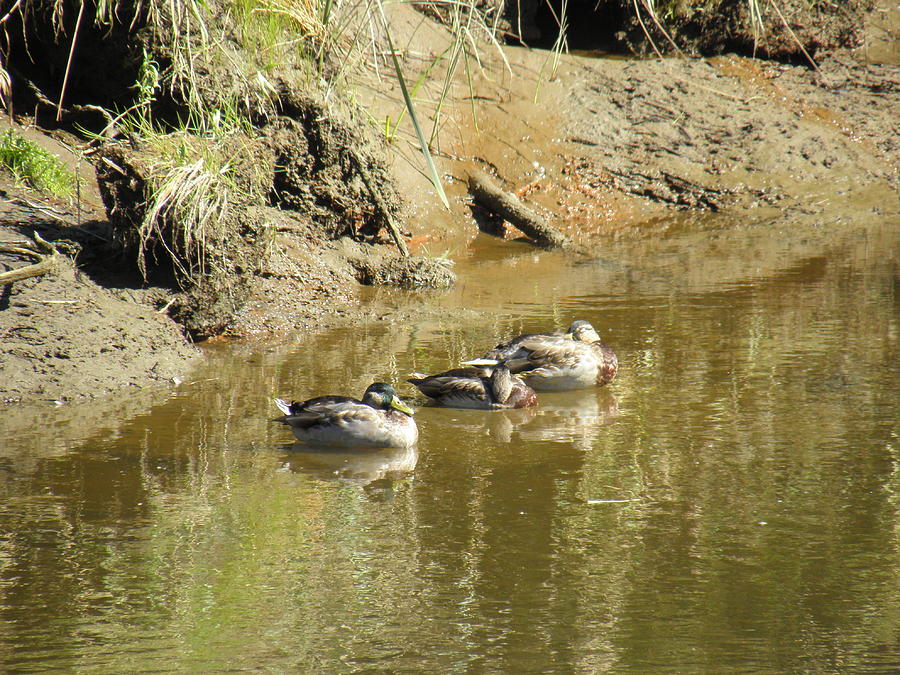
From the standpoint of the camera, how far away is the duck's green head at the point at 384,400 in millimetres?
5840

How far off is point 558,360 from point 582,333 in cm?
58

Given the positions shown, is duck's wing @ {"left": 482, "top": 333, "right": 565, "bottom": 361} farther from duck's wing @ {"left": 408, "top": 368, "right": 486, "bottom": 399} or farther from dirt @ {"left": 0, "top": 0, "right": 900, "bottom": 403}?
dirt @ {"left": 0, "top": 0, "right": 900, "bottom": 403}

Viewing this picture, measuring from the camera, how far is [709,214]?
1322 centimetres

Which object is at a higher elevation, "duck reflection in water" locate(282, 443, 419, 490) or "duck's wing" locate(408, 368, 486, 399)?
"duck's wing" locate(408, 368, 486, 399)

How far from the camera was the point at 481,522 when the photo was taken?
14.6 ft

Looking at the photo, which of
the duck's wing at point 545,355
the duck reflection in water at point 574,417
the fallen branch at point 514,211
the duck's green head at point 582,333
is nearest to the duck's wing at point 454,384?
the duck reflection in water at point 574,417

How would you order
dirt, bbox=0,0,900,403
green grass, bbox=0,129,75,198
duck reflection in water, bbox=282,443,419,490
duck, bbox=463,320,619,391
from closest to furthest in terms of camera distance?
duck reflection in water, bbox=282,443,419,490, duck, bbox=463,320,619,391, dirt, bbox=0,0,900,403, green grass, bbox=0,129,75,198

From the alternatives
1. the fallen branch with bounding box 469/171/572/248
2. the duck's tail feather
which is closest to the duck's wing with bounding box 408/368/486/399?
the duck's tail feather

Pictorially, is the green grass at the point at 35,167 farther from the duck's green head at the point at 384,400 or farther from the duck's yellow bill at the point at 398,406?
the duck's yellow bill at the point at 398,406

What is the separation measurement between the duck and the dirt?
6.78 ft

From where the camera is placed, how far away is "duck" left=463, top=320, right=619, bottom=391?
6.87 metres

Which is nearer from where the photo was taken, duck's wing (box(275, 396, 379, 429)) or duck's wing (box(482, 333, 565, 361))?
duck's wing (box(275, 396, 379, 429))

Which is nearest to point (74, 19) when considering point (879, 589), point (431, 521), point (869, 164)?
point (431, 521)

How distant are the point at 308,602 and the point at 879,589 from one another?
2099 millimetres
